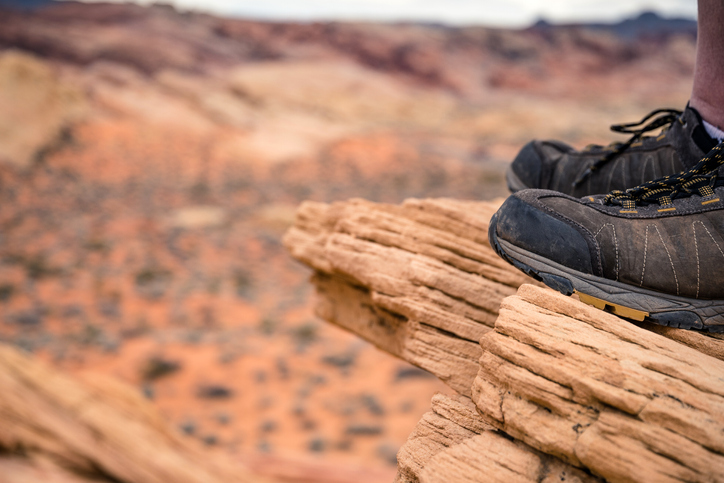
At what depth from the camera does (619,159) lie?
1.70 metres

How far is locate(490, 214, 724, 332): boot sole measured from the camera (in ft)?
4.18

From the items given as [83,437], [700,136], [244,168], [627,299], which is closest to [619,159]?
[700,136]

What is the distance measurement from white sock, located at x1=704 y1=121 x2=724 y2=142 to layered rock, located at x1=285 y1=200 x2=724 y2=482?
640 millimetres

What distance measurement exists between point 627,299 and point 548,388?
1.35ft

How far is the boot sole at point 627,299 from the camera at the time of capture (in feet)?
4.18

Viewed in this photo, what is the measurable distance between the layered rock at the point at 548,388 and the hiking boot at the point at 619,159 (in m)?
0.43

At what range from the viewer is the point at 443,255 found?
1.87 metres

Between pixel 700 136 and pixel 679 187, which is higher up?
pixel 700 136

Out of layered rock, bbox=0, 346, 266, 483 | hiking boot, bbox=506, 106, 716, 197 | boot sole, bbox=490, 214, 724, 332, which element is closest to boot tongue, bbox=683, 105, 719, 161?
hiking boot, bbox=506, 106, 716, 197

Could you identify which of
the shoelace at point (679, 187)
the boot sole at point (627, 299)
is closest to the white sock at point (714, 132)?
the shoelace at point (679, 187)

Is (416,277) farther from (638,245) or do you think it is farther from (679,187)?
(679,187)

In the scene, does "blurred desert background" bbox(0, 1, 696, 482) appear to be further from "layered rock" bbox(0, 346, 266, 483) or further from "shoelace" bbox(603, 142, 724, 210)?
"shoelace" bbox(603, 142, 724, 210)

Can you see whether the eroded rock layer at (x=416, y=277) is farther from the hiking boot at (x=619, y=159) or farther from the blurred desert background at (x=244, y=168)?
the blurred desert background at (x=244, y=168)

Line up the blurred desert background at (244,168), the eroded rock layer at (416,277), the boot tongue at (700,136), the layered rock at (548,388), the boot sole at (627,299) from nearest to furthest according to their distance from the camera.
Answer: the layered rock at (548,388)
the boot sole at (627,299)
the boot tongue at (700,136)
the eroded rock layer at (416,277)
the blurred desert background at (244,168)
